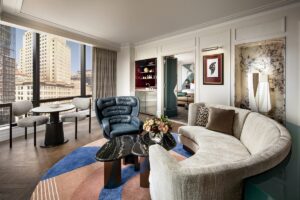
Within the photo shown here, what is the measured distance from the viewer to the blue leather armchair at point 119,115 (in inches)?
121

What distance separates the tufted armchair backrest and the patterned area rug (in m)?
0.97

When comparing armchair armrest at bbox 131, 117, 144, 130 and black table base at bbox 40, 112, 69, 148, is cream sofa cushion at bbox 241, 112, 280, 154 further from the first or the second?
black table base at bbox 40, 112, 69, 148

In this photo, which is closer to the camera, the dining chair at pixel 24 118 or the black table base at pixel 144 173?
the black table base at pixel 144 173

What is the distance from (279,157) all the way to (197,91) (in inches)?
141

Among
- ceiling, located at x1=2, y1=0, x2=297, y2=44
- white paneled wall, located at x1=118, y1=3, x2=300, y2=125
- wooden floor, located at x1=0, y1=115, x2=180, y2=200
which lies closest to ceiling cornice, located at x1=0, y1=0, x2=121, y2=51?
ceiling, located at x1=2, y1=0, x2=297, y2=44

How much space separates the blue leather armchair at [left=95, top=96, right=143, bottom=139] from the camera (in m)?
3.07

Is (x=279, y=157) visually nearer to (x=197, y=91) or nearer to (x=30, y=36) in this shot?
(x=197, y=91)

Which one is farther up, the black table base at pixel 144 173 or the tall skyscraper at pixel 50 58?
the tall skyscraper at pixel 50 58

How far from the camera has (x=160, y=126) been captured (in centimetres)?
227

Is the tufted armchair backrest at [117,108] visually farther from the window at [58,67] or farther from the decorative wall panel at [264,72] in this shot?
the decorative wall panel at [264,72]

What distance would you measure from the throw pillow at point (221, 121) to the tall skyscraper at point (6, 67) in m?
4.45

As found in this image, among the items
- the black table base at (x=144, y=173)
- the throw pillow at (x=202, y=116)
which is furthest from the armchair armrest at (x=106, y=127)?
the throw pillow at (x=202, y=116)

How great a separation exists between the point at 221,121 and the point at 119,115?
2046 millimetres

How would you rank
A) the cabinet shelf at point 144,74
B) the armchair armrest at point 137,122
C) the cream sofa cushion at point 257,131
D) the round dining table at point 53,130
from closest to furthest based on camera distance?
the cream sofa cushion at point 257,131 < the armchair armrest at point 137,122 < the round dining table at point 53,130 < the cabinet shelf at point 144,74
